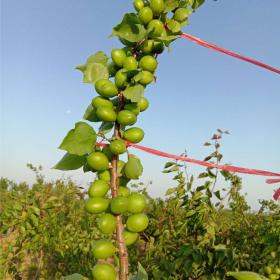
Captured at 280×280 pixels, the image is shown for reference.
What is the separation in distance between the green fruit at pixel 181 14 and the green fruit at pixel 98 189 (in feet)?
2.19

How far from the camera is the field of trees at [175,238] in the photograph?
Result: 10.6 ft

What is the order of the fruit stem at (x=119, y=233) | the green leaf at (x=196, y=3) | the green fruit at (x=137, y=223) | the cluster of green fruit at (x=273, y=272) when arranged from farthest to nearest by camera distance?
the cluster of green fruit at (x=273, y=272), the green leaf at (x=196, y=3), the green fruit at (x=137, y=223), the fruit stem at (x=119, y=233)

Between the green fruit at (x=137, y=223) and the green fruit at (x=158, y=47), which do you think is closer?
the green fruit at (x=137, y=223)

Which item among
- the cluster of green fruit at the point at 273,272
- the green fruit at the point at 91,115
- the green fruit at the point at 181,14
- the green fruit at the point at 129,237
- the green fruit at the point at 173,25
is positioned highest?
the green fruit at the point at 181,14

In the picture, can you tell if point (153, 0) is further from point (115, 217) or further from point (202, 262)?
point (202, 262)

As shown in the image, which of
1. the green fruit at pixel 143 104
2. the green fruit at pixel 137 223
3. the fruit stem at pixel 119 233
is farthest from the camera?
the green fruit at pixel 143 104

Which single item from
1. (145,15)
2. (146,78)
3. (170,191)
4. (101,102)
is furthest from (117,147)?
(170,191)

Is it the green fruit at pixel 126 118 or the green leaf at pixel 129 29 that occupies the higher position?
the green leaf at pixel 129 29

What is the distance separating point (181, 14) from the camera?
4.49ft

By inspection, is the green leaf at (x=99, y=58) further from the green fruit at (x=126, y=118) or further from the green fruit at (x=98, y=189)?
the green fruit at (x=98, y=189)

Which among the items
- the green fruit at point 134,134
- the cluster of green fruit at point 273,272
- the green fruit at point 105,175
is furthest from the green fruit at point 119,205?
the cluster of green fruit at point 273,272

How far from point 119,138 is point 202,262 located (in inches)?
90.4

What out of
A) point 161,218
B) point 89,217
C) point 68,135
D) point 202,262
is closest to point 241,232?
point 161,218

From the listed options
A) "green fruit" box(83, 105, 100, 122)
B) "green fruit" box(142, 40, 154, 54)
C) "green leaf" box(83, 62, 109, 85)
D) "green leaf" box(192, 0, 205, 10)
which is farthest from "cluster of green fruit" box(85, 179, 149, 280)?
"green leaf" box(192, 0, 205, 10)
